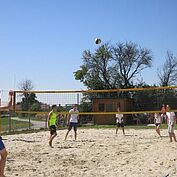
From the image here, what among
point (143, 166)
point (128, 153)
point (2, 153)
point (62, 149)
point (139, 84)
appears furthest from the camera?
point (139, 84)

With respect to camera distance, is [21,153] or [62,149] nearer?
[21,153]

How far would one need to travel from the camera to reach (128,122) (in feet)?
105

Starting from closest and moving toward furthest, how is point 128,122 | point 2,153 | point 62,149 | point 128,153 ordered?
point 2,153, point 128,153, point 62,149, point 128,122

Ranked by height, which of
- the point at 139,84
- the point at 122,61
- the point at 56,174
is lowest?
the point at 56,174

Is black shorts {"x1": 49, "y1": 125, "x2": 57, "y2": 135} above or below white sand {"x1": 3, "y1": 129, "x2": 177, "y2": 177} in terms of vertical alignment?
above

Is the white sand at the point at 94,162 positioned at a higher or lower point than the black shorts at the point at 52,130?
lower

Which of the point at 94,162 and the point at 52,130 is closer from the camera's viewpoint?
the point at 94,162

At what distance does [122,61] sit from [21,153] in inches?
1715

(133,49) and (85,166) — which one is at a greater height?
(133,49)

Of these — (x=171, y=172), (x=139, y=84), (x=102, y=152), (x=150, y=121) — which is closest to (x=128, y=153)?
(x=102, y=152)

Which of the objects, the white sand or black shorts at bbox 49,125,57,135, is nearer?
the white sand

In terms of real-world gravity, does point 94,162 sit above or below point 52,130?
below

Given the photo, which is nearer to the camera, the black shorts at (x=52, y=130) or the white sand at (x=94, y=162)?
the white sand at (x=94, y=162)

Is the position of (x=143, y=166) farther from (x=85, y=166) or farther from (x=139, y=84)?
(x=139, y=84)
